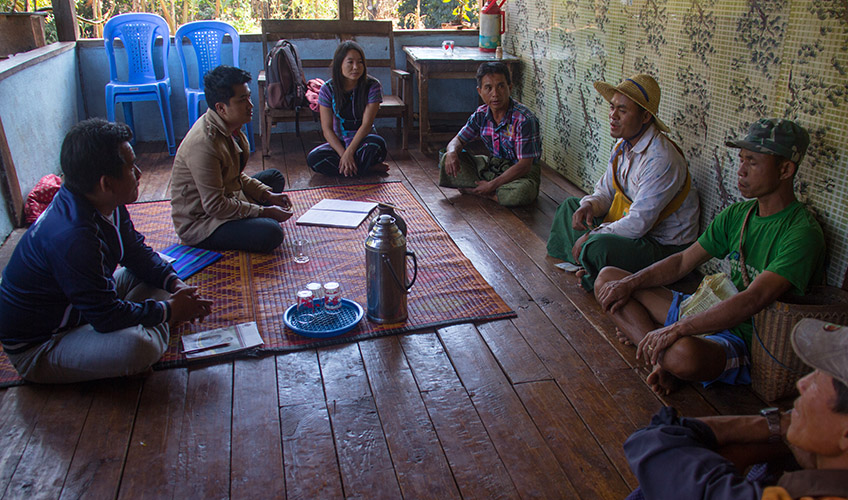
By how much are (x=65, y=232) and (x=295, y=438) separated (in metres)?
0.94

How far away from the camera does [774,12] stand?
241cm

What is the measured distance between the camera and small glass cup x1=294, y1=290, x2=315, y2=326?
2.53 m

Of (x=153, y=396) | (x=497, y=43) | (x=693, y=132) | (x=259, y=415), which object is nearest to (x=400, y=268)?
(x=259, y=415)

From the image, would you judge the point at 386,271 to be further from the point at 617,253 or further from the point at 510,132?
the point at 510,132

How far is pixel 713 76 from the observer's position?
2779 millimetres

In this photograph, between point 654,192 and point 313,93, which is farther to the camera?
point 313,93

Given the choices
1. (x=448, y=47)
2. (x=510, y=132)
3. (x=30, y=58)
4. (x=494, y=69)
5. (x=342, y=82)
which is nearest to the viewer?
(x=494, y=69)

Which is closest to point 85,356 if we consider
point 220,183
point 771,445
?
point 220,183

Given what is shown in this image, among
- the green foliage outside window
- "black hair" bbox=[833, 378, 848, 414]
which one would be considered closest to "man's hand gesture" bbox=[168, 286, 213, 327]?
"black hair" bbox=[833, 378, 848, 414]

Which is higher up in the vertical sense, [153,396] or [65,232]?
[65,232]

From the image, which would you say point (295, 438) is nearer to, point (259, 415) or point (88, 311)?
point (259, 415)

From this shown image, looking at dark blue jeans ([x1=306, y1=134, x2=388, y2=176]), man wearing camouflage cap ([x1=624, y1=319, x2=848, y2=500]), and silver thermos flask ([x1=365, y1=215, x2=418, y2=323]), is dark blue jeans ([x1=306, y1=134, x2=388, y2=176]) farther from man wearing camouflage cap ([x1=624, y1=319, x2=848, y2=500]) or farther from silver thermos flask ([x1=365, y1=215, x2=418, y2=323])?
man wearing camouflage cap ([x1=624, y1=319, x2=848, y2=500])

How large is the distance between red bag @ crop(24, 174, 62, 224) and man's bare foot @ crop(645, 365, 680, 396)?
3.31m

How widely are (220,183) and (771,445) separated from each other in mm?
2543
